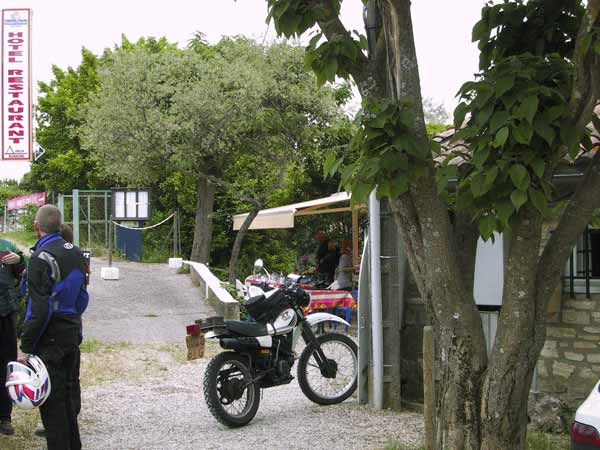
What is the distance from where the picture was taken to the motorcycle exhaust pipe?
6.99 m

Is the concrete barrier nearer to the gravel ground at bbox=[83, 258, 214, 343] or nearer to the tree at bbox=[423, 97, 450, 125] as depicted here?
the gravel ground at bbox=[83, 258, 214, 343]

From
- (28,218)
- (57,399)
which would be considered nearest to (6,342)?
(57,399)

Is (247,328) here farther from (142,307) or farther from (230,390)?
(142,307)

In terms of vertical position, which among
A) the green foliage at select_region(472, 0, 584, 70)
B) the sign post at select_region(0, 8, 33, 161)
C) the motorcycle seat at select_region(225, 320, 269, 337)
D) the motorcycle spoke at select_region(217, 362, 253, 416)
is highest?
the sign post at select_region(0, 8, 33, 161)

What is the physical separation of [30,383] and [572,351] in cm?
435

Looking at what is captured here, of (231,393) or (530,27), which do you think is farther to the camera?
(231,393)

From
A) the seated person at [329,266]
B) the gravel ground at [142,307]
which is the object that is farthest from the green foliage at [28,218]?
the seated person at [329,266]

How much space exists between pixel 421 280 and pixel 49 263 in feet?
8.26

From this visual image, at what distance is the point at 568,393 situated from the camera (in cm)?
670

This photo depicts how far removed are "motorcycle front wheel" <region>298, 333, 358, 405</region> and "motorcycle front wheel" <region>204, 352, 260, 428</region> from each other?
2.21 ft

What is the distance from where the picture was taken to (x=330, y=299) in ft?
43.3

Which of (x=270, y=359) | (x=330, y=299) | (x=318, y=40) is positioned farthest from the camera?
(x=330, y=299)

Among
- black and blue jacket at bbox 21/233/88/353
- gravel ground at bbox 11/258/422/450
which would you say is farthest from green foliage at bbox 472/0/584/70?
gravel ground at bbox 11/258/422/450

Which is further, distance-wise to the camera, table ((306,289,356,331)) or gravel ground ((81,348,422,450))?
table ((306,289,356,331))
